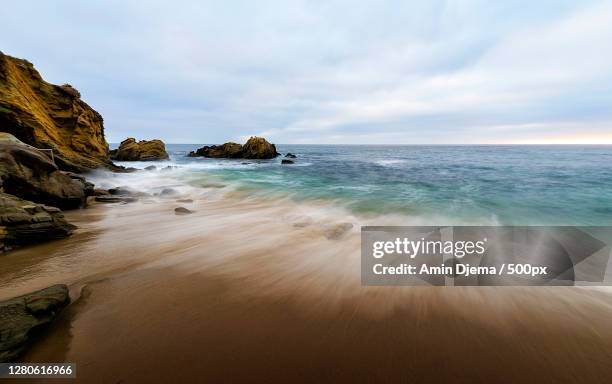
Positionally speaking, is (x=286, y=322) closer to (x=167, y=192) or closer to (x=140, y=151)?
(x=167, y=192)

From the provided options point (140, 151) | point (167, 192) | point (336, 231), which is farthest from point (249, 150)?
point (336, 231)

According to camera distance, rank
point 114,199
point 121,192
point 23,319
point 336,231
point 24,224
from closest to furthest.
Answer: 1. point 23,319
2. point 24,224
3. point 336,231
4. point 114,199
5. point 121,192

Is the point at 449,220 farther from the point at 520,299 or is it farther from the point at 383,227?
the point at 520,299

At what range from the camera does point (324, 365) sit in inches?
109

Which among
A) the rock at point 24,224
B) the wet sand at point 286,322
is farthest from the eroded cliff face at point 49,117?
the wet sand at point 286,322

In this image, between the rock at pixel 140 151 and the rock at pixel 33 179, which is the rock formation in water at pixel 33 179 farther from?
the rock at pixel 140 151

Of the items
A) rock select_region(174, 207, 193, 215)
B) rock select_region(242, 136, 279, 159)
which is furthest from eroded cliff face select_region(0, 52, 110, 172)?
rock select_region(242, 136, 279, 159)

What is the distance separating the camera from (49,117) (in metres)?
17.2

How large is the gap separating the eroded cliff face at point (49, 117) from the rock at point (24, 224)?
36.4 feet

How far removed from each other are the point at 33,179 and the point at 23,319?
7.66 meters

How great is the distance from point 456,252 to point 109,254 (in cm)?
804

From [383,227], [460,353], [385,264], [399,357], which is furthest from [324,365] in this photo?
[383,227]

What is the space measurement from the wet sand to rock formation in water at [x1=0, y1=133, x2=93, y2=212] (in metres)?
3.57

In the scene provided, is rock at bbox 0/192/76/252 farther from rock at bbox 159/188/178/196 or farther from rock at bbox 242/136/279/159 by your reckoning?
rock at bbox 242/136/279/159
